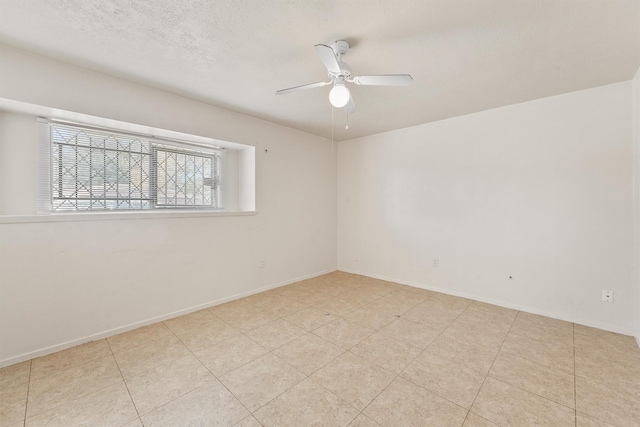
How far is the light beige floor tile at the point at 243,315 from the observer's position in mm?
2729

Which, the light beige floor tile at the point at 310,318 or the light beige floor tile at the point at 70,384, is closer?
the light beige floor tile at the point at 70,384

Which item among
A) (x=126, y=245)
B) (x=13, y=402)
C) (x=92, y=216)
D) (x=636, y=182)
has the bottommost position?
(x=13, y=402)

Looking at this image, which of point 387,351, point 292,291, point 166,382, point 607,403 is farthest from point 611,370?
point 166,382

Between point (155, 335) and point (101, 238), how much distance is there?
1.06 m

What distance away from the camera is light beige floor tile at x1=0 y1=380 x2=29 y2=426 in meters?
1.51

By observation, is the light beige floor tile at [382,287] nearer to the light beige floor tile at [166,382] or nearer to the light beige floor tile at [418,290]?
the light beige floor tile at [418,290]

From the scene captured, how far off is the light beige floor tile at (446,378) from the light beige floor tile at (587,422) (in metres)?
0.49

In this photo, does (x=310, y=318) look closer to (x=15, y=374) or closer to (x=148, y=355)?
(x=148, y=355)

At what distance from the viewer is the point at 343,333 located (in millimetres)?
2521

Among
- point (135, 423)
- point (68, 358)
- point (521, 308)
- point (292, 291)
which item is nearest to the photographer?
point (135, 423)

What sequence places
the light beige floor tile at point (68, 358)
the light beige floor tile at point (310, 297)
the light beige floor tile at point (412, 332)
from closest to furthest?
the light beige floor tile at point (68, 358) < the light beige floor tile at point (412, 332) < the light beige floor tile at point (310, 297)

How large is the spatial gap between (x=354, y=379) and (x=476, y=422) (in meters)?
→ 0.75

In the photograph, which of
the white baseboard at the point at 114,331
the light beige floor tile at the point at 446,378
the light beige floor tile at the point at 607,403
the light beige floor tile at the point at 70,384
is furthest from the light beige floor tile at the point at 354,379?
the white baseboard at the point at 114,331

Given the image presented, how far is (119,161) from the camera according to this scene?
273cm
